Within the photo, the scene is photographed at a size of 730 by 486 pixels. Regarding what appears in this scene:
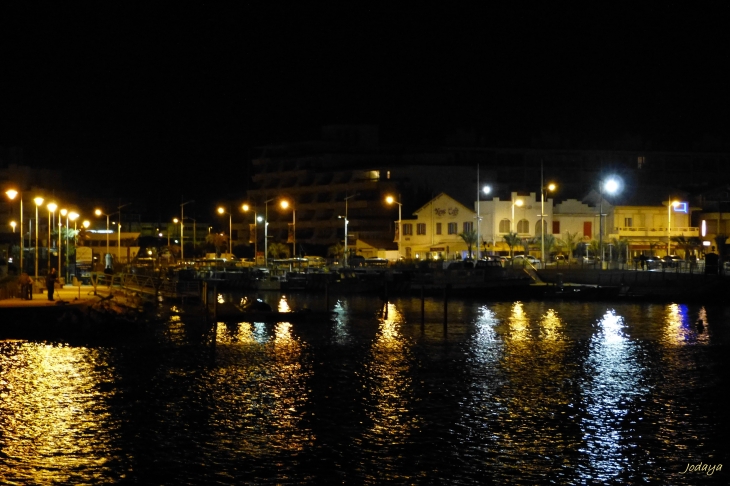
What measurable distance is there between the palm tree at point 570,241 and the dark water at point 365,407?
50.2m

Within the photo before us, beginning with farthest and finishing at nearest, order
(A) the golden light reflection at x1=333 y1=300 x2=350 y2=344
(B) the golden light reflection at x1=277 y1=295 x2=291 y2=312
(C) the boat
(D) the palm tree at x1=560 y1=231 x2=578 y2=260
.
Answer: (D) the palm tree at x1=560 y1=231 x2=578 y2=260
(B) the golden light reflection at x1=277 y1=295 x2=291 y2=312
(C) the boat
(A) the golden light reflection at x1=333 y1=300 x2=350 y2=344

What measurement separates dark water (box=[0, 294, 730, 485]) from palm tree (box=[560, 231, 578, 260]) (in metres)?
50.2

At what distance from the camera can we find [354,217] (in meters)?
135

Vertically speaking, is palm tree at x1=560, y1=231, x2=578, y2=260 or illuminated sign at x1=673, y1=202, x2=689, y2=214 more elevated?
illuminated sign at x1=673, y1=202, x2=689, y2=214

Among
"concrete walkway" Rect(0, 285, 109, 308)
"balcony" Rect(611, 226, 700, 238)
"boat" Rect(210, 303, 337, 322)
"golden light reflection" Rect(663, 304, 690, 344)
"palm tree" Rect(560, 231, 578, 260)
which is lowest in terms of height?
"golden light reflection" Rect(663, 304, 690, 344)

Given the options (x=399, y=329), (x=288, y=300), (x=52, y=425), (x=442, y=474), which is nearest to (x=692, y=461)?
(x=442, y=474)

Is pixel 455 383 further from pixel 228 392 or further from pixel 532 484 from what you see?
pixel 532 484

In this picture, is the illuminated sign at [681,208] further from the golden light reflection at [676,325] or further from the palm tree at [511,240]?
the golden light reflection at [676,325]

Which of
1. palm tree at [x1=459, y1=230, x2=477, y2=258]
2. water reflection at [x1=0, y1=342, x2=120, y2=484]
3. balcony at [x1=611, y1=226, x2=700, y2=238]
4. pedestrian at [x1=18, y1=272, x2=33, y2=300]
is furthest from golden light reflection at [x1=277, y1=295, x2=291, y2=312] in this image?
balcony at [x1=611, y1=226, x2=700, y2=238]

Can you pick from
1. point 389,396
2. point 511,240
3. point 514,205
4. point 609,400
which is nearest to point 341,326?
point 389,396

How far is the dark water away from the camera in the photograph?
24438 millimetres

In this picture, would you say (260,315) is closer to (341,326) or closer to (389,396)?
(341,326)

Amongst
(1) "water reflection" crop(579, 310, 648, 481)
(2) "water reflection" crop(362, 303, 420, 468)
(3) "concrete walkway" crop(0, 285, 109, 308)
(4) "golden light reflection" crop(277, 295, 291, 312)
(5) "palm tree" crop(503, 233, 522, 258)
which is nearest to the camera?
(1) "water reflection" crop(579, 310, 648, 481)

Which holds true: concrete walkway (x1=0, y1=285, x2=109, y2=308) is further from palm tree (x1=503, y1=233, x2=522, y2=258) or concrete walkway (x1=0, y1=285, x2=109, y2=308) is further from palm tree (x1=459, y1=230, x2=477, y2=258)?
palm tree (x1=503, y1=233, x2=522, y2=258)
